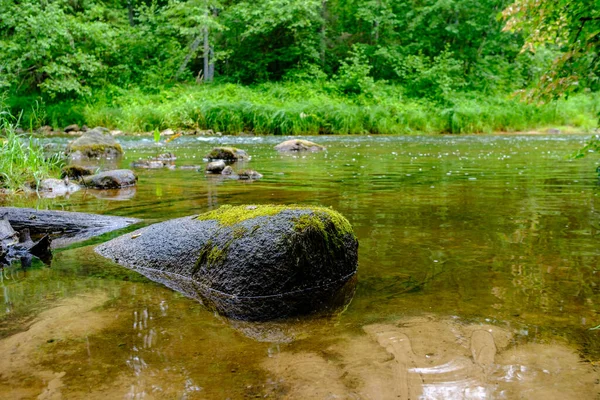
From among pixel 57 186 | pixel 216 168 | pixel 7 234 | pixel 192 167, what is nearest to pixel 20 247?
pixel 7 234

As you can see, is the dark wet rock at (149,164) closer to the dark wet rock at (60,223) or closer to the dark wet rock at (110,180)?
the dark wet rock at (110,180)

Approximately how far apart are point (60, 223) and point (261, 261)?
255 centimetres

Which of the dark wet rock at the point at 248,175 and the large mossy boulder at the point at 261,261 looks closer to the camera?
the large mossy boulder at the point at 261,261

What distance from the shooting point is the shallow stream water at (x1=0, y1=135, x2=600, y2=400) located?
76.9 inches

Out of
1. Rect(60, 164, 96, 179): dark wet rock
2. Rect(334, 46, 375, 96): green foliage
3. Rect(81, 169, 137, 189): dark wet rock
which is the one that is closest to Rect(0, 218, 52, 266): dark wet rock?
Rect(81, 169, 137, 189): dark wet rock

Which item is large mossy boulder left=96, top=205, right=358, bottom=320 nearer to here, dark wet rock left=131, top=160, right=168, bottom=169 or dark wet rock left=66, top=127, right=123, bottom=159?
dark wet rock left=131, top=160, right=168, bottom=169

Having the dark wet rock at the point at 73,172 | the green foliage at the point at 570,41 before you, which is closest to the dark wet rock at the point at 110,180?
the dark wet rock at the point at 73,172

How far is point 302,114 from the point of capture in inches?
815

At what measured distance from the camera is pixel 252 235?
3.18 metres

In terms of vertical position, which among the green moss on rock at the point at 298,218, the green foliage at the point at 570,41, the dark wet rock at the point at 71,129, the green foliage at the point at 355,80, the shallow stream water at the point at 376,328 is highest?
the green foliage at the point at 355,80

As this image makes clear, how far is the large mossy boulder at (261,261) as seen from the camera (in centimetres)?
300

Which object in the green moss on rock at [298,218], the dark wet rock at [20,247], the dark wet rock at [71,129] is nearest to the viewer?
the green moss on rock at [298,218]

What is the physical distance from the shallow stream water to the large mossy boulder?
163mm

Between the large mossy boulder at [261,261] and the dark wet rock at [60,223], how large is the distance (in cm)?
110
